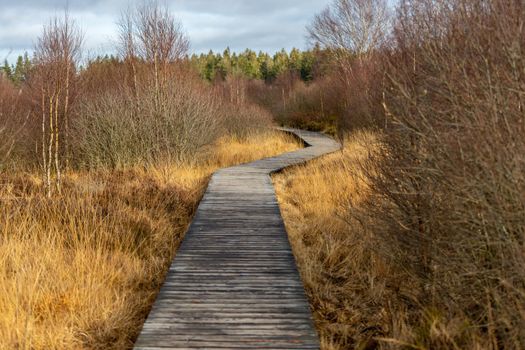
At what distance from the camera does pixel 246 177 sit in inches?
363

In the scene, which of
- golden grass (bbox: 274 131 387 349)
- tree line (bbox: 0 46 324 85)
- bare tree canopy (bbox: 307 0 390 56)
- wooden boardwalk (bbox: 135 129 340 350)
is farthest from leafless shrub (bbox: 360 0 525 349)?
tree line (bbox: 0 46 324 85)

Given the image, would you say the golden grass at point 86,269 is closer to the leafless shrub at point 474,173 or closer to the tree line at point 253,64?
the leafless shrub at point 474,173

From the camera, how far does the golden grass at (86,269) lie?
3.10m

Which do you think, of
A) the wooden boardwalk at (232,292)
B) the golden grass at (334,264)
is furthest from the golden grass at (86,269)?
the golden grass at (334,264)

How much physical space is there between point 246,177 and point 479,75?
679 centimetres

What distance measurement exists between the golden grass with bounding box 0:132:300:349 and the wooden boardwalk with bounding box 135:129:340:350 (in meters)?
0.31

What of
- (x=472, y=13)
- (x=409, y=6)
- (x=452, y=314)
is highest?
(x=409, y=6)

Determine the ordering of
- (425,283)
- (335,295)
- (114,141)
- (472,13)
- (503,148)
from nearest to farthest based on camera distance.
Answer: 1. (503,148)
2. (472,13)
3. (425,283)
4. (335,295)
5. (114,141)

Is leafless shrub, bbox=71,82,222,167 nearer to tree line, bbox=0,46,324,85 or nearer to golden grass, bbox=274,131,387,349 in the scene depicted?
golden grass, bbox=274,131,387,349

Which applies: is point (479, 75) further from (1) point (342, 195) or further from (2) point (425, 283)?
(1) point (342, 195)

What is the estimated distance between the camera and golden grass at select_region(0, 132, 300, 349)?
10.2 ft

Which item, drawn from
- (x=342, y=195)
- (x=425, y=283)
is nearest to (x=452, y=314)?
(x=425, y=283)

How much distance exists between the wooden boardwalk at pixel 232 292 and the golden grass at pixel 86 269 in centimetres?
31

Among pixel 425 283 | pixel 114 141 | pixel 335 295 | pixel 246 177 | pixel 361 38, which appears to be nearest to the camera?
pixel 425 283
